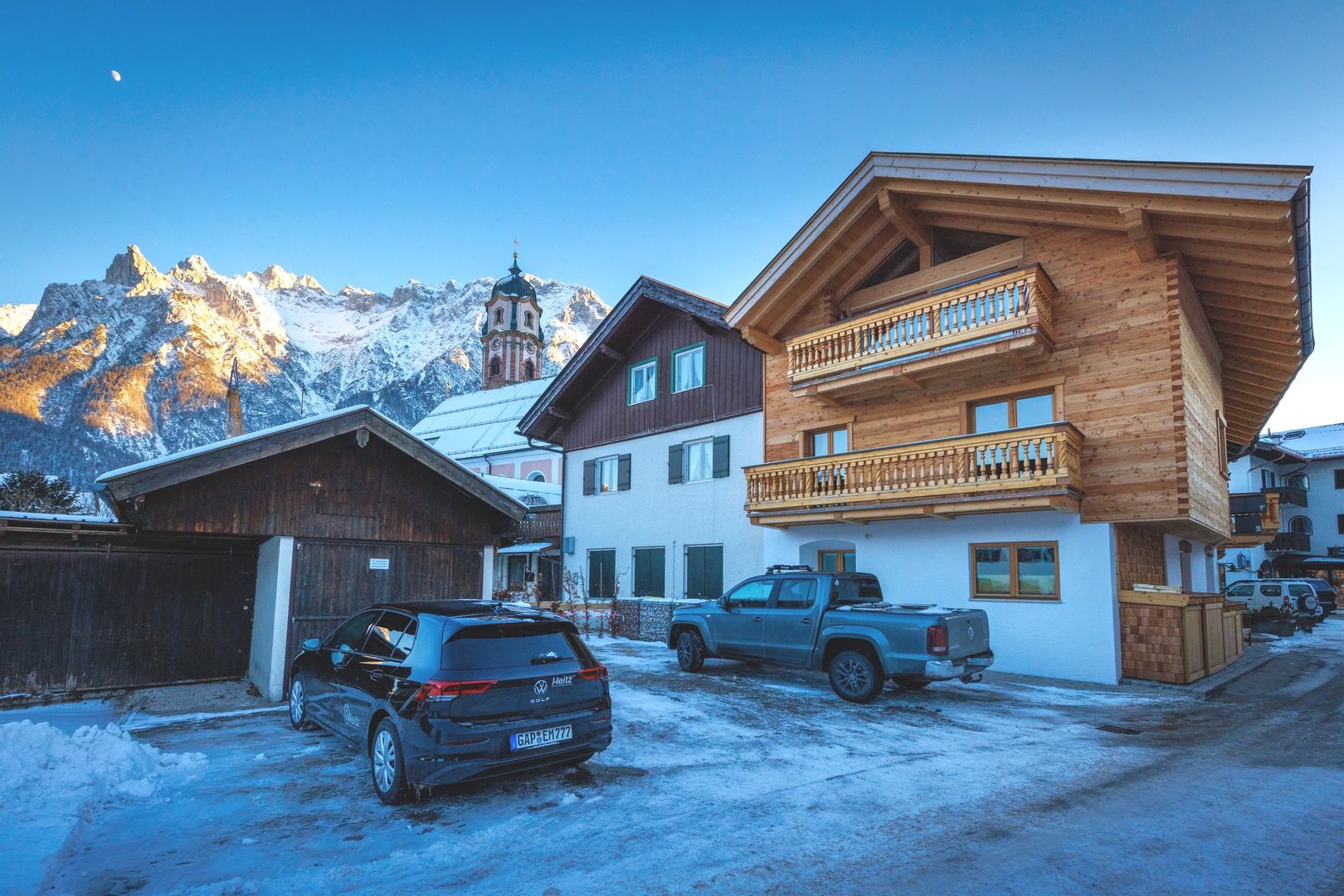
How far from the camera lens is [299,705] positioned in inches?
341

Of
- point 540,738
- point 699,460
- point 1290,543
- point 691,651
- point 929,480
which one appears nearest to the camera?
point 540,738

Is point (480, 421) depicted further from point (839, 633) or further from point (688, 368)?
point (839, 633)

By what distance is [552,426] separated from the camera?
87.5ft

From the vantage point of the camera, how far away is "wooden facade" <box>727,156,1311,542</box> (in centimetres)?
1334

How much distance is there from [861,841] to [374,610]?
5.16 metres

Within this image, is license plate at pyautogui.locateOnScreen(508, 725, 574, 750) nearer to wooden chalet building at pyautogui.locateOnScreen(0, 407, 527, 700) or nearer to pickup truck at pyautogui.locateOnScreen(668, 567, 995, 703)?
pickup truck at pyautogui.locateOnScreen(668, 567, 995, 703)

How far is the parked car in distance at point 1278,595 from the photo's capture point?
91.7 ft

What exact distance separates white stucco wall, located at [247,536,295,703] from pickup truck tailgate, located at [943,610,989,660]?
9.42 metres

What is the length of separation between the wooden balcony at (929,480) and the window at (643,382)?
18.6 feet

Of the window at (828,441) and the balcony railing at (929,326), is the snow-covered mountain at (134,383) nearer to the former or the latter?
the window at (828,441)

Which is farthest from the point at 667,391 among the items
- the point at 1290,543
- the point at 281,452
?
the point at 1290,543

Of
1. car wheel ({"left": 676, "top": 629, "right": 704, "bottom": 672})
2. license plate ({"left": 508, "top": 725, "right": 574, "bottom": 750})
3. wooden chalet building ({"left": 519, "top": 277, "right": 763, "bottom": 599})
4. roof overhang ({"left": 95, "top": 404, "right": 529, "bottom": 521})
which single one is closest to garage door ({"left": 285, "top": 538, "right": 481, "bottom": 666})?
roof overhang ({"left": 95, "top": 404, "right": 529, "bottom": 521})

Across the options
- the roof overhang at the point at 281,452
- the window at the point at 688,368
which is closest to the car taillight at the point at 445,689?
the roof overhang at the point at 281,452

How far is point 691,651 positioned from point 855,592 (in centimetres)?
337
